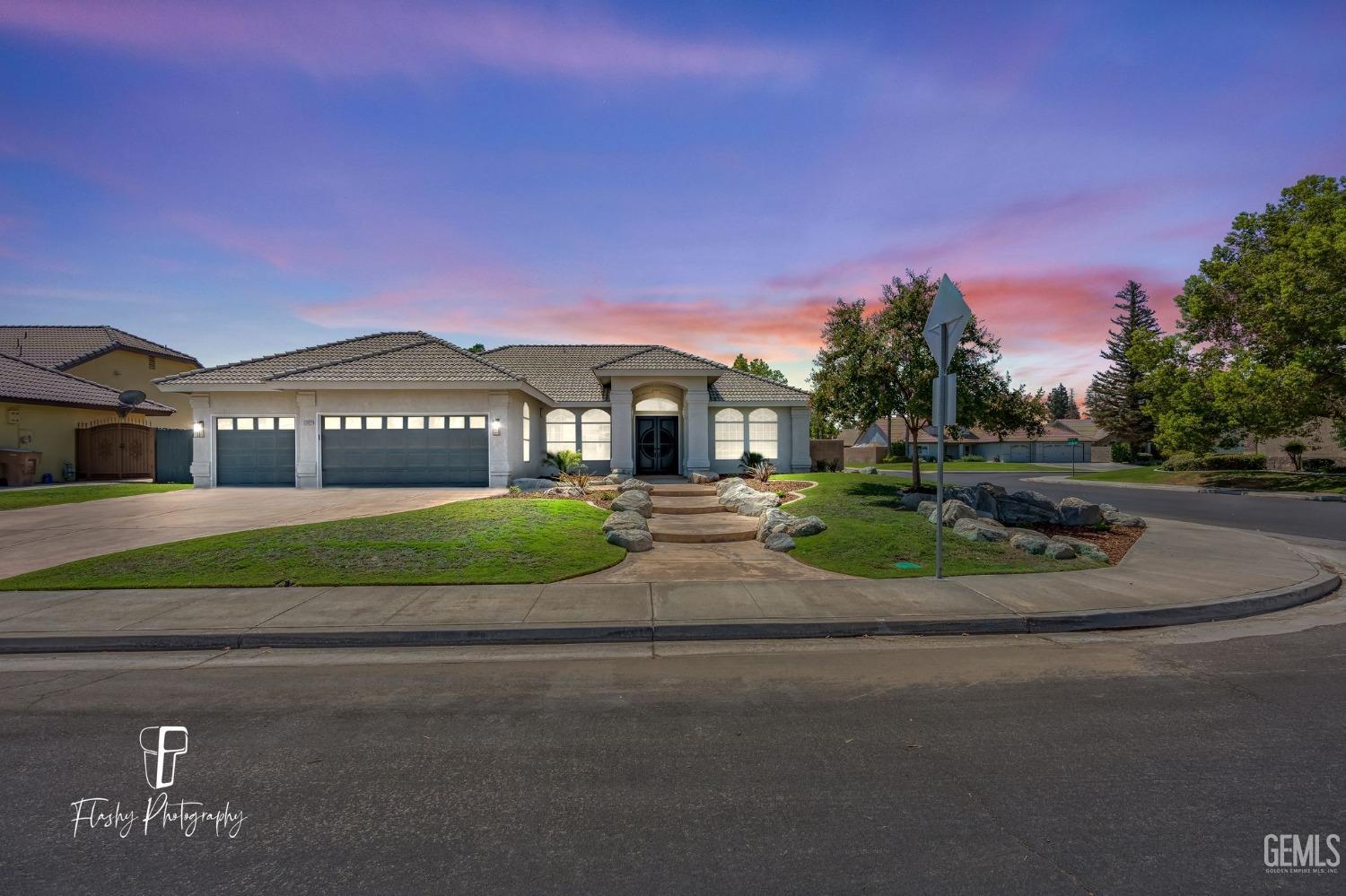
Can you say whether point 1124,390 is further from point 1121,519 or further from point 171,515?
point 171,515

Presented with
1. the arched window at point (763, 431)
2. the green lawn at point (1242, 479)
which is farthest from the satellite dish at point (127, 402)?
the green lawn at point (1242, 479)

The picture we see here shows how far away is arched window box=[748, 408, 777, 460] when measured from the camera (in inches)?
1031

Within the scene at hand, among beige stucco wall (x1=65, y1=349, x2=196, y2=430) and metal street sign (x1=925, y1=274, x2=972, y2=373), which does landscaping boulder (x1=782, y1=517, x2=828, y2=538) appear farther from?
beige stucco wall (x1=65, y1=349, x2=196, y2=430)

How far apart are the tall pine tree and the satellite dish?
6544 centimetres

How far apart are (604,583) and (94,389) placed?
3125cm

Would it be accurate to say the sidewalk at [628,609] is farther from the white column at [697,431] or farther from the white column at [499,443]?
the white column at [697,431]

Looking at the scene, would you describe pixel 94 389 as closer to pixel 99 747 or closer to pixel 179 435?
pixel 179 435

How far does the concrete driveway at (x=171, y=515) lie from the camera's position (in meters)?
10.6

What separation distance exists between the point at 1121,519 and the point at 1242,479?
23289 millimetres

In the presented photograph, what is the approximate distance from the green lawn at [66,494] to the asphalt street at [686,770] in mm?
15138

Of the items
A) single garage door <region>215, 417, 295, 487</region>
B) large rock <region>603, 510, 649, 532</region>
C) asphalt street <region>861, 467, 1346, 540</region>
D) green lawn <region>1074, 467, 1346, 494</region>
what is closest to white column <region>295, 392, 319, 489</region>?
single garage door <region>215, 417, 295, 487</region>

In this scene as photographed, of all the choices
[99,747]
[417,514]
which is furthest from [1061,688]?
[417,514]

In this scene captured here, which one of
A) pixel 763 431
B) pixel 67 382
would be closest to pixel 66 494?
pixel 67 382

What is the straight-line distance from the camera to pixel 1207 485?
1146 inches
